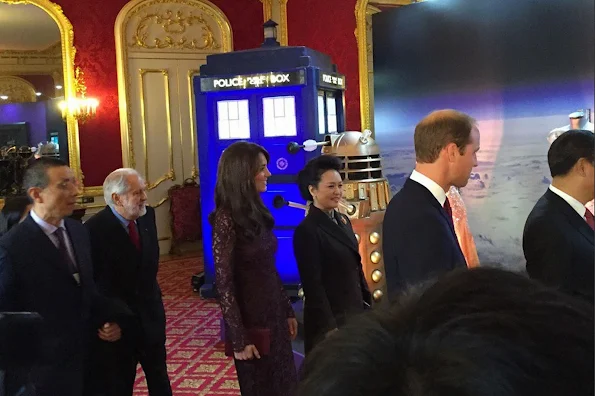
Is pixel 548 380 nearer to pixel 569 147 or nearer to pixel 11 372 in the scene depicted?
pixel 569 147

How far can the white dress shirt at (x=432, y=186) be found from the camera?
7.48 ft

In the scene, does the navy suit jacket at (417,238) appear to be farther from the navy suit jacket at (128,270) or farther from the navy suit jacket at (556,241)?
the navy suit jacket at (128,270)

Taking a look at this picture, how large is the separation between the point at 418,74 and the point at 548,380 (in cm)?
759

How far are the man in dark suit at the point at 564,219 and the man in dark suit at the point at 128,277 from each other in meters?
1.71

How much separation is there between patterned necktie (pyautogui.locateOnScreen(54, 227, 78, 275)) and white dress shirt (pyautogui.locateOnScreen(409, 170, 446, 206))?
4.84 ft

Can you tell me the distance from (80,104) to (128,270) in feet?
19.7

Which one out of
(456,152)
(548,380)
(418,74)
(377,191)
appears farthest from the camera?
(418,74)

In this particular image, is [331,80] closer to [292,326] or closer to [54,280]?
[292,326]

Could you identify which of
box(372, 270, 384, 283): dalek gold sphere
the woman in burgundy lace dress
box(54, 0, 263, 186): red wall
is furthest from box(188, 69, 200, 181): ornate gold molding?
the woman in burgundy lace dress

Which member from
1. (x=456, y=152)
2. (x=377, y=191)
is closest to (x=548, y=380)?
(x=456, y=152)

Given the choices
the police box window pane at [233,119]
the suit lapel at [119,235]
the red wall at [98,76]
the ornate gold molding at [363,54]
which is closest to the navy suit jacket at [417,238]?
the suit lapel at [119,235]

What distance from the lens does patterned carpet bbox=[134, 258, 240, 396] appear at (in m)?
4.30

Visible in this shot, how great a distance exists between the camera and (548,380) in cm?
42

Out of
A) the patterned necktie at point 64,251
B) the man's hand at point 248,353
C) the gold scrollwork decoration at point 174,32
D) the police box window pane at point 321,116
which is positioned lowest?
the man's hand at point 248,353
